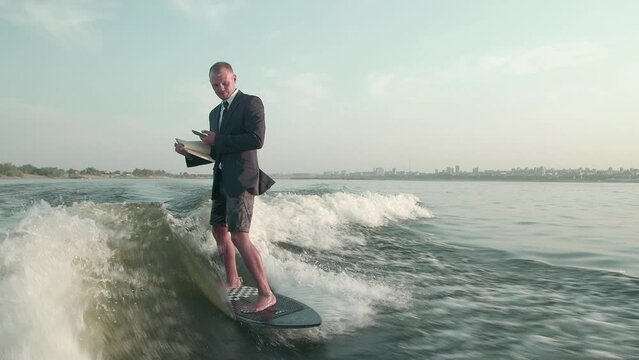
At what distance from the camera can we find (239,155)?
433 cm

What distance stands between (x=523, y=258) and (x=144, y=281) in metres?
7.06

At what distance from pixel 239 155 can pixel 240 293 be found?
5.13ft

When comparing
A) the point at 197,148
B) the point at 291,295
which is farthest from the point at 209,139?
the point at 291,295

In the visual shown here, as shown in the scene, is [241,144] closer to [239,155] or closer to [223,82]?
[239,155]

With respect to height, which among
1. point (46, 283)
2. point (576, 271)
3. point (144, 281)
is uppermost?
point (46, 283)

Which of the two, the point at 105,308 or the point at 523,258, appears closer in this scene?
the point at 105,308

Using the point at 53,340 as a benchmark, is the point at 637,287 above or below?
below

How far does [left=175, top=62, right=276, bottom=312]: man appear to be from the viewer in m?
4.23

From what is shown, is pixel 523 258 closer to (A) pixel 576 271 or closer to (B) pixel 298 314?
(A) pixel 576 271

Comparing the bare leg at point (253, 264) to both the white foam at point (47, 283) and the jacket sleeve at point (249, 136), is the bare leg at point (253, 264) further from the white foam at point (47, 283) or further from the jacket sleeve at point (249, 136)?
the white foam at point (47, 283)

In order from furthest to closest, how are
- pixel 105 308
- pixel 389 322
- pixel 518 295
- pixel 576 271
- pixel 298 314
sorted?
pixel 576 271 → pixel 518 295 → pixel 389 322 → pixel 298 314 → pixel 105 308

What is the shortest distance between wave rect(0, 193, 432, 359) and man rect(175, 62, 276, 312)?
69 centimetres

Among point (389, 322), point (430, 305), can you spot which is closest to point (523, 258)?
point (430, 305)

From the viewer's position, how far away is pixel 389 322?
454cm
